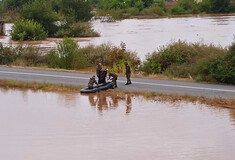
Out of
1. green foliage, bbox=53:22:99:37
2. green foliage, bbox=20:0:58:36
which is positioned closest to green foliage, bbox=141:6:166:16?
green foliage, bbox=53:22:99:37

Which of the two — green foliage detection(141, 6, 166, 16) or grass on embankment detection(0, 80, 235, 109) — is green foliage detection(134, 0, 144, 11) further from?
grass on embankment detection(0, 80, 235, 109)

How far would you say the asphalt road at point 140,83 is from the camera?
22.4m

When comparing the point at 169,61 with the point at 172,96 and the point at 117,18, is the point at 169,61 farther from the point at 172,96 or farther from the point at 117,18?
the point at 117,18

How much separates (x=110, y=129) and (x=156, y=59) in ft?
40.6

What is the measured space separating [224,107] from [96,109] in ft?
18.0

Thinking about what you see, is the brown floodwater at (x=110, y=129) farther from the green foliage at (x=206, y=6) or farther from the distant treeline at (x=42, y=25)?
the green foliage at (x=206, y=6)

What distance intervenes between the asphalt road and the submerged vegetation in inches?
53.7

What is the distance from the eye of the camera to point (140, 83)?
81.0 ft

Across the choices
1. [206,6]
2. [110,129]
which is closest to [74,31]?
[110,129]

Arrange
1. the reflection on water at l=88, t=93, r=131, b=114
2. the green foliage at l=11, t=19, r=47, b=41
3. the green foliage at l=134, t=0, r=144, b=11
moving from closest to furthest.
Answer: the reflection on water at l=88, t=93, r=131, b=114
the green foliage at l=11, t=19, r=47, b=41
the green foliage at l=134, t=0, r=144, b=11

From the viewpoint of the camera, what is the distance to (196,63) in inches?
1077

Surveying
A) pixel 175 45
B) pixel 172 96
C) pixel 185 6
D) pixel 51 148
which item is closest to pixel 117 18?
pixel 185 6

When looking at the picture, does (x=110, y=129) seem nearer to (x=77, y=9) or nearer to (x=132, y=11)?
(x=77, y=9)

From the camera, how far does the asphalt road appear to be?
22.4 m
